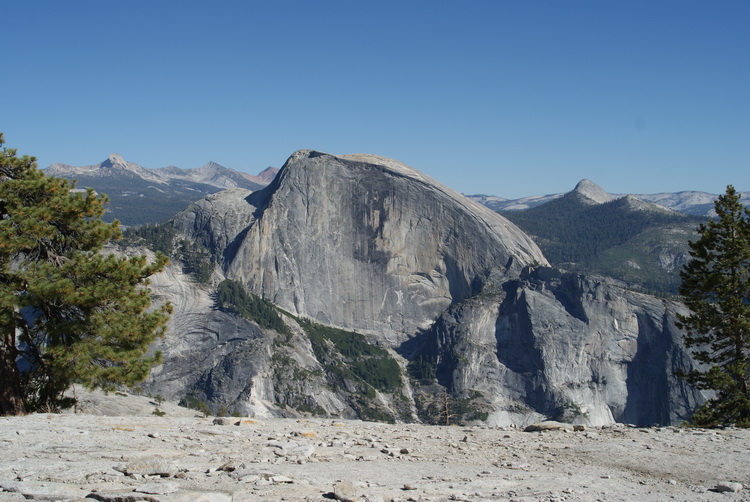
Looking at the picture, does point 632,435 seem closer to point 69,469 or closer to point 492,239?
point 69,469

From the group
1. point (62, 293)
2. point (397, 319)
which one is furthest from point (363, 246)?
point (62, 293)

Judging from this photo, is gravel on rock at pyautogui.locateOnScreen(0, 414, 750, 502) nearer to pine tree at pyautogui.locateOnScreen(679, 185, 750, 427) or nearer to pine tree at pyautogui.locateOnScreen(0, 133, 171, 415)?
pine tree at pyautogui.locateOnScreen(0, 133, 171, 415)

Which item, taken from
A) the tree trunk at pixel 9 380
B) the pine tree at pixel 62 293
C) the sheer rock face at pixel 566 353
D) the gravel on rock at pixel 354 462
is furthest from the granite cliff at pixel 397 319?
the gravel on rock at pixel 354 462

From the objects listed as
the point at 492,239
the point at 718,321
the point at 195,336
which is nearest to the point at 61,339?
the point at 718,321

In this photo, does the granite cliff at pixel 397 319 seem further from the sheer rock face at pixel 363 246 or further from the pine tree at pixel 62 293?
the pine tree at pixel 62 293

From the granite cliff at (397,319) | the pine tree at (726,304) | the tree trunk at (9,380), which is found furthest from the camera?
the granite cliff at (397,319)

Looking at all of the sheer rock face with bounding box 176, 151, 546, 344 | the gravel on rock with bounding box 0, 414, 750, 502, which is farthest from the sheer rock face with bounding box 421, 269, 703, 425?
the gravel on rock with bounding box 0, 414, 750, 502

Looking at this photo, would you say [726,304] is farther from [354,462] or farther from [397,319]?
[397,319]
